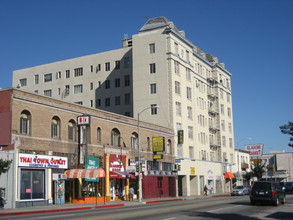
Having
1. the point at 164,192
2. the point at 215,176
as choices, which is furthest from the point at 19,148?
the point at 215,176

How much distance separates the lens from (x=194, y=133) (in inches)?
2522

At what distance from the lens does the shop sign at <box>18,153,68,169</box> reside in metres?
32.9

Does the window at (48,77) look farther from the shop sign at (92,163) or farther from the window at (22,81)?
the shop sign at (92,163)

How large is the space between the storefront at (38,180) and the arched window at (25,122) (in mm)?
2063

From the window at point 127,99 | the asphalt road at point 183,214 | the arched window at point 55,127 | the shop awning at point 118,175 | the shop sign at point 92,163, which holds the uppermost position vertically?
the window at point 127,99

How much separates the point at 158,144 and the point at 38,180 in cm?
1970

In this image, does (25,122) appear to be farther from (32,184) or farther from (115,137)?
(115,137)

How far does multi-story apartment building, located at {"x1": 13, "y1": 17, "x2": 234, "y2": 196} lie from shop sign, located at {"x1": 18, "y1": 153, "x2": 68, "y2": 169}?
2333 centimetres

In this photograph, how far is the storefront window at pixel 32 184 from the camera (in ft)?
109

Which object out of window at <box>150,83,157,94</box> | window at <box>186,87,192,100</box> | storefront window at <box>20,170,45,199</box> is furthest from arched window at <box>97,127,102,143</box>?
window at <box>186,87,192,100</box>

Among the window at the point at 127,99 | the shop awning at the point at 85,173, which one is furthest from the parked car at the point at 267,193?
the window at the point at 127,99

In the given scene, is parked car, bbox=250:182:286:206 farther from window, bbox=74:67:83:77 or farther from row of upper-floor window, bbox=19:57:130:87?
window, bbox=74:67:83:77

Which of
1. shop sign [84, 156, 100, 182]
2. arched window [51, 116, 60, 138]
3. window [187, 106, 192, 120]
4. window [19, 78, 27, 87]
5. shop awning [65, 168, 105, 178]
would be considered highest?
window [19, 78, 27, 87]

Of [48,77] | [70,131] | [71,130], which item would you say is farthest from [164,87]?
[48,77]
